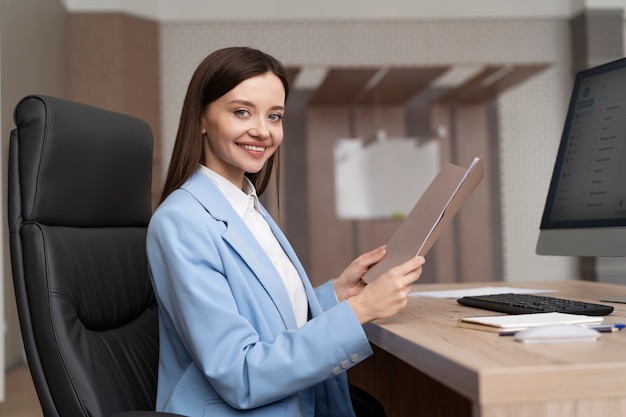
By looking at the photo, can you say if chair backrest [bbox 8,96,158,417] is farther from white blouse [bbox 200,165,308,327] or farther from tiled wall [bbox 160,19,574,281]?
tiled wall [bbox 160,19,574,281]

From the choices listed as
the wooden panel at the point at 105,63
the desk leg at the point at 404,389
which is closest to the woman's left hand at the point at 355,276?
the desk leg at the point at 404,389

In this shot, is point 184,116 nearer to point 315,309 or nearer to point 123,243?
point 123,243

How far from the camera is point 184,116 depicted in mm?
1562

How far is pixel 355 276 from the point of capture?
1814 millimetres

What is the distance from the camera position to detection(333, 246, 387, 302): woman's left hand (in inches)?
70.8

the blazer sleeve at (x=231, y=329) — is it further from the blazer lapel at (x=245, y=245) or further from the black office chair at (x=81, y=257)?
the black office chair at (x=81, y=257)

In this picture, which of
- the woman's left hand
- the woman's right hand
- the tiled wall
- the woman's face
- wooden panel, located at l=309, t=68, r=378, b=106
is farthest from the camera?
the tiled wall

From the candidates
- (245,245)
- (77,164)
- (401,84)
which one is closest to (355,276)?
(245,245)

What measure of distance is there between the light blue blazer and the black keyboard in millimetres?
350

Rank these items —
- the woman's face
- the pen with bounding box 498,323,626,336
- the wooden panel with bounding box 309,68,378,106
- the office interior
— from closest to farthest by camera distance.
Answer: the pen with bounding box 498,323,626,336
the woman's face
the wooden panel with bounding box 309,68,378,106
the office interior

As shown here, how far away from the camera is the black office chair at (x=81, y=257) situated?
1329 mm

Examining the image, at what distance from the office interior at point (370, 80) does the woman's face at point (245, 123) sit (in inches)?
149

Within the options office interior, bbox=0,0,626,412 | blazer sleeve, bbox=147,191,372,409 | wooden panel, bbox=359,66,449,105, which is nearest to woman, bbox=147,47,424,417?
blazer sleeve, bbox=147,191,372,409

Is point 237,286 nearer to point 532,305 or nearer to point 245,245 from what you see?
point 245,245
